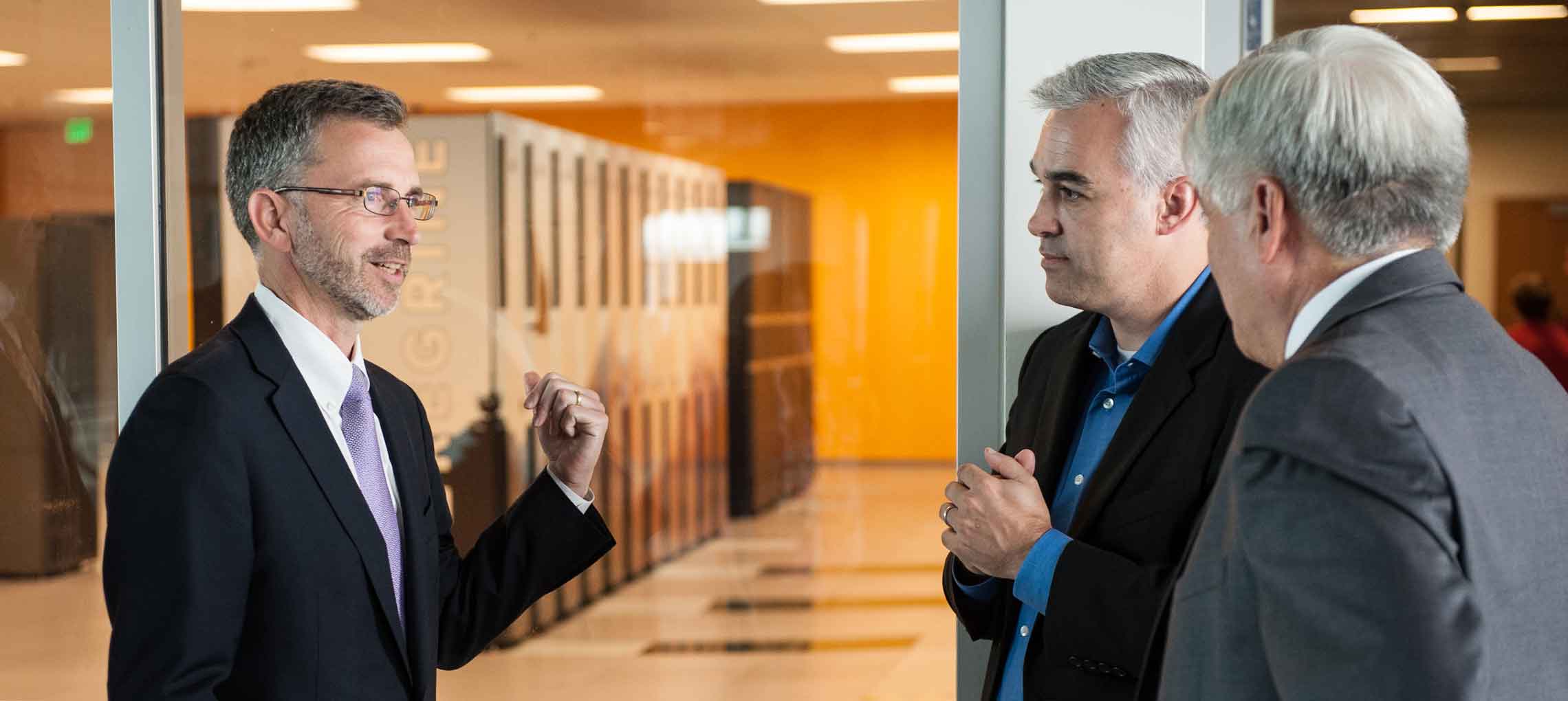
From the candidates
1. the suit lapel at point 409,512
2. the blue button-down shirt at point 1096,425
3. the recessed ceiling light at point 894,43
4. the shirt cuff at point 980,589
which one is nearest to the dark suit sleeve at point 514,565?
the suit lapel at point 409,512

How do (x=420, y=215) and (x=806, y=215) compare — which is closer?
(x=420, y=215)

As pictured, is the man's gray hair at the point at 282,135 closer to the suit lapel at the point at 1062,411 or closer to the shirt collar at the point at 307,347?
the shirt collar at the point at 307,347

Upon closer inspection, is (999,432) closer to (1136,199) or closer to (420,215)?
(1136,199)

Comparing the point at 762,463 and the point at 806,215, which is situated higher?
the point at 806,215

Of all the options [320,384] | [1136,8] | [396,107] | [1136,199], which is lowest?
[320,384]

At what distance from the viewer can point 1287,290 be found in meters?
1.10

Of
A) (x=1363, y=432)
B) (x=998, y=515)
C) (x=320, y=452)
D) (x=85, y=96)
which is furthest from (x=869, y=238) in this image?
(x=85, y=96)

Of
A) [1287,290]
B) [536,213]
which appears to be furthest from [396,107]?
[1287,290]

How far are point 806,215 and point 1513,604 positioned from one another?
1537 millimetres

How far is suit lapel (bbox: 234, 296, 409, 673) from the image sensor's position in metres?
1.62

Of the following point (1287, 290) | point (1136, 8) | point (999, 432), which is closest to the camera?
point (1287, 290)

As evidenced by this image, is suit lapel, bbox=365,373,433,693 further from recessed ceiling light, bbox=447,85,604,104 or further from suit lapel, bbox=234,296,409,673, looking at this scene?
recessed ceiling light, bbox=447,85,604,104

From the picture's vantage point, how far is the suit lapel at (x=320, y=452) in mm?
1621

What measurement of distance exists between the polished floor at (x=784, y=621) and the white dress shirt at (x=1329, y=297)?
1.28 m
